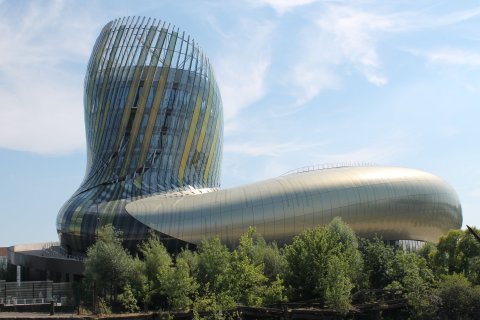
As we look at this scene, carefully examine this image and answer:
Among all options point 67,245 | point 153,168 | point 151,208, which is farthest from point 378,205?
point 67,245

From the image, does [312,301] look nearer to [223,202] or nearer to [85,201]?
[223,202]

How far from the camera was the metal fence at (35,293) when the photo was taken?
1602 inches

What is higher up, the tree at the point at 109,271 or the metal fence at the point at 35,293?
the tree at the point at 109,271

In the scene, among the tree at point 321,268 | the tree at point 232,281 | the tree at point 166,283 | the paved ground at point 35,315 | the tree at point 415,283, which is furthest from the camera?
the tree at point 321,268

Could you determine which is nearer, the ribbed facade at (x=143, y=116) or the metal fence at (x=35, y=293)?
the metal fence at (x=35, y=293)

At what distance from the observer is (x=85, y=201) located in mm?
62188

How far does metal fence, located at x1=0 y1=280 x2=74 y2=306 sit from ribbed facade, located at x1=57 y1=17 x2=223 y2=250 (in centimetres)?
2025

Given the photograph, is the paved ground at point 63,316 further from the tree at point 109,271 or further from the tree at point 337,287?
the tree at point 337,287

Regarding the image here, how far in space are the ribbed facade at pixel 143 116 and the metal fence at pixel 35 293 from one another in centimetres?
2025

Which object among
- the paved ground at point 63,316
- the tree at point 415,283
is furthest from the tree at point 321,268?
the paved ground at point 63,316

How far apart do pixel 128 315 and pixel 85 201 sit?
29.3m

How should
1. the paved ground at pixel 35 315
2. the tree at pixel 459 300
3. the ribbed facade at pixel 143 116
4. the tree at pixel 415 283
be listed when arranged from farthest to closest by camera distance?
the ribbed facade at pixel 143 116 → the tree at pixel 415 283 → the tree at pixel 459 300 → the paved ground at pixel 35 315

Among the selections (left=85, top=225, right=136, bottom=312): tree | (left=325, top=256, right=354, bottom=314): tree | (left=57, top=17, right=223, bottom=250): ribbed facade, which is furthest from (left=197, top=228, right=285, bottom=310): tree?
(left=57, top=17, right=223, bottom=250): ribbed facade

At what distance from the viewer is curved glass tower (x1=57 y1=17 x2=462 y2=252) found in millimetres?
54281
